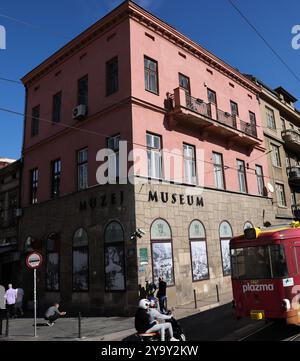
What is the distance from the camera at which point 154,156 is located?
18.3 m

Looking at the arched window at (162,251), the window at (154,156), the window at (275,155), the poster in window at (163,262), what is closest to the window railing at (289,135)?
the window at (275,155)

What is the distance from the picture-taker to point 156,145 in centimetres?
1861

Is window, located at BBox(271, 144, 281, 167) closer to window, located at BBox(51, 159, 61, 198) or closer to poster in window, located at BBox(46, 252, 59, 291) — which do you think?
window, located at BBox(51, 159, 61, 198)

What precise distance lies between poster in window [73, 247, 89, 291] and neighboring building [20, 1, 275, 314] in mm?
81

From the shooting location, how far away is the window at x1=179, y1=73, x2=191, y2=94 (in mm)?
21125

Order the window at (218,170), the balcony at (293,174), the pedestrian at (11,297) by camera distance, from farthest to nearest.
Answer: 1. the balcony at (293,174)
2. the window at (218,170)
3. the pedestrian at (11,297)

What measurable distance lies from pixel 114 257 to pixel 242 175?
12.7 m

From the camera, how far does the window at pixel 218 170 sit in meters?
22.4

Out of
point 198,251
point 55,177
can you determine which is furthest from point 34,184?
point 198,251

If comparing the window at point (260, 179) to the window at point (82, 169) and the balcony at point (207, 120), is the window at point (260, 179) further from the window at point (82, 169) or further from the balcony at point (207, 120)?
the window at point (82, 169)

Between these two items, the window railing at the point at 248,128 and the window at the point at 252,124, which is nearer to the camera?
the window railing at the point at 248,128

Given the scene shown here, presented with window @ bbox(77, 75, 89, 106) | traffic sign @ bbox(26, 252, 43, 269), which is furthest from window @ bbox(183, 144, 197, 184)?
traffic sign @ bbox(26, 252, 43, 269)

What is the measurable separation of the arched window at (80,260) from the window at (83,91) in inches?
304
